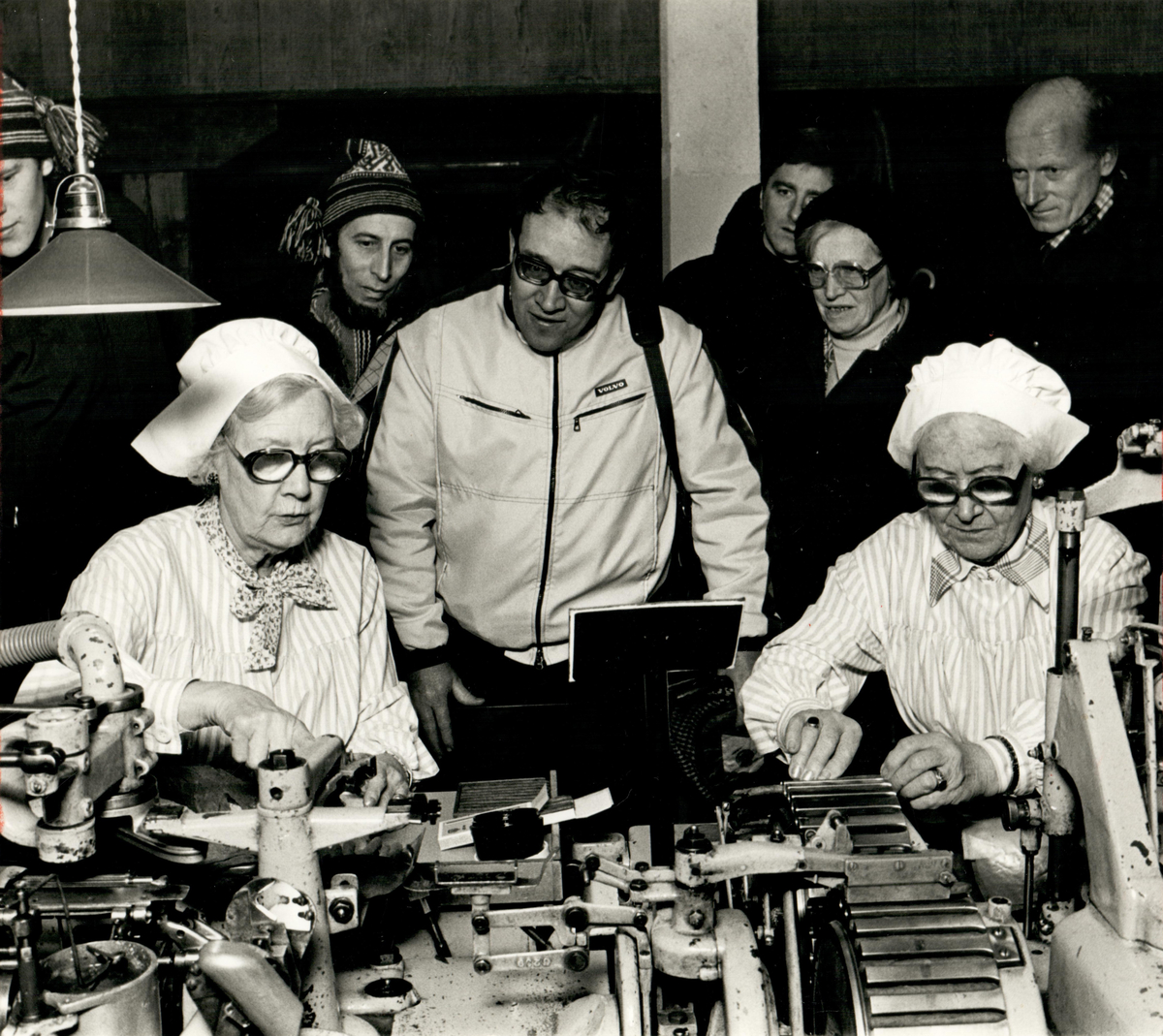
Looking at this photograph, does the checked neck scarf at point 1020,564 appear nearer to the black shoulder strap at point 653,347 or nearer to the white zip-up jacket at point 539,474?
the white zip-up jacket at point 539,474

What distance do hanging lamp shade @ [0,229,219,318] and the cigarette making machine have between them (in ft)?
2.66

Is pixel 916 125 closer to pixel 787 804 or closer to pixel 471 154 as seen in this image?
pixel 471 154

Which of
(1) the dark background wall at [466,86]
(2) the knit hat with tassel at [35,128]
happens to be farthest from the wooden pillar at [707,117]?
(2) the knit hat with tassel at [35,128]

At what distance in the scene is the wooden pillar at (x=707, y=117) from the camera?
12.9 feet

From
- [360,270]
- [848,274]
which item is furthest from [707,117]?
[360,270]

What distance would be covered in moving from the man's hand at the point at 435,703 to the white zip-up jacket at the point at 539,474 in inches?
3.0

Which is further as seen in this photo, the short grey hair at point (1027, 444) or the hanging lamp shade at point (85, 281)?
the short grey hair at point (1027, 444)

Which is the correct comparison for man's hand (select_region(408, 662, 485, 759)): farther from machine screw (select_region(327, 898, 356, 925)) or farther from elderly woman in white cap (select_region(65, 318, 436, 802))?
machine screw (select_region(327, 898, 356, 925))

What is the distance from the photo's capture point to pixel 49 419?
327 centimetres

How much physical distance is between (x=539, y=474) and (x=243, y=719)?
1.23 m

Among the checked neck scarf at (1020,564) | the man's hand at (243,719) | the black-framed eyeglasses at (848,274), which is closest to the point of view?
the man's hand at (243,719)

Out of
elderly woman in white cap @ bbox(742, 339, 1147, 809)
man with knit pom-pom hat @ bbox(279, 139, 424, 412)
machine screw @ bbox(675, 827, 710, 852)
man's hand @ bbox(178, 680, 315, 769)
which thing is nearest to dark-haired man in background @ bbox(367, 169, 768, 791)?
man with knit pom-pom hat @ bbox(279, 139, 424, 412)

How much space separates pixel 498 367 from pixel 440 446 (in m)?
0.23

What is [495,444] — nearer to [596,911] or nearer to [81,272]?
[81,272]
